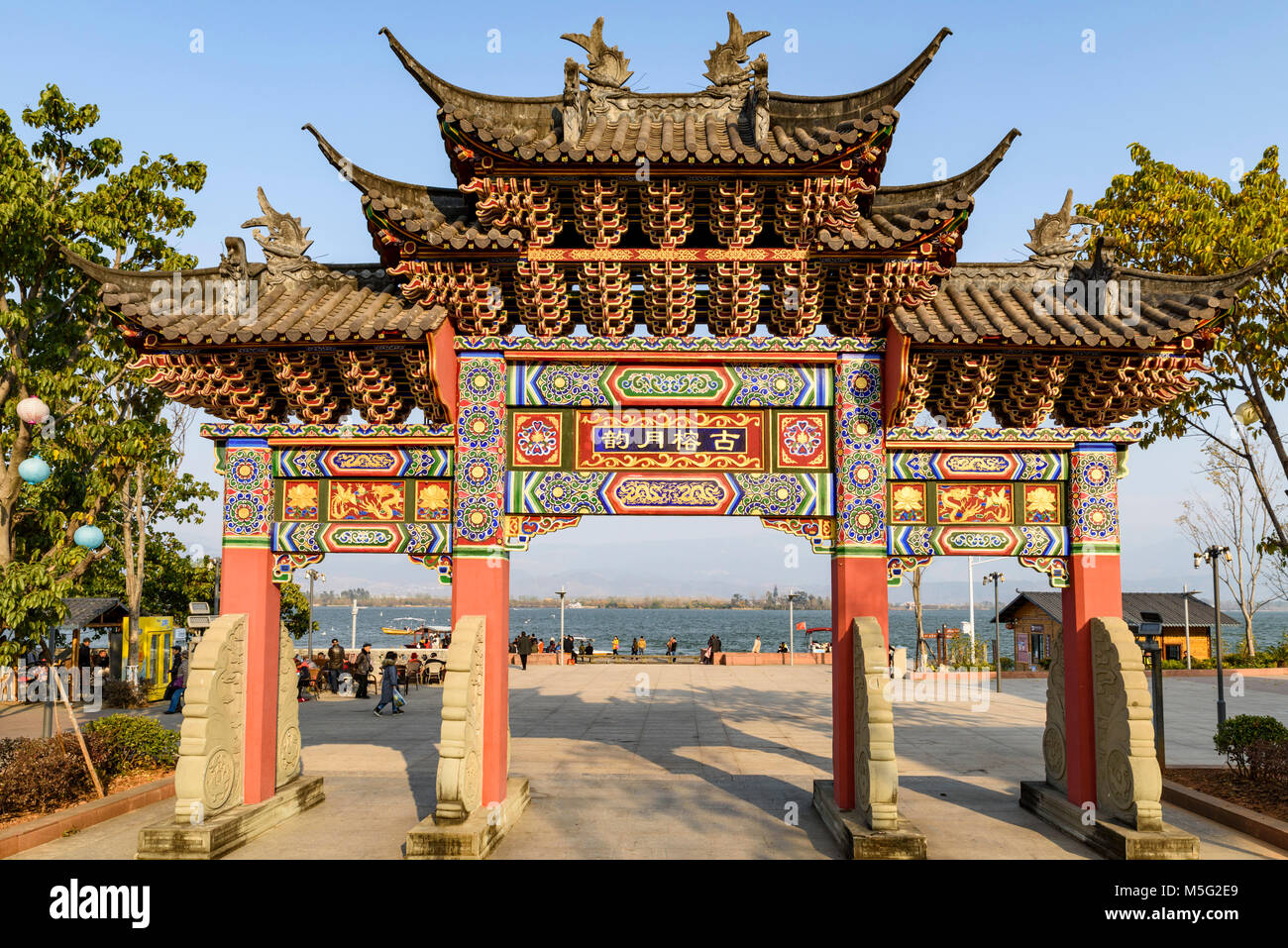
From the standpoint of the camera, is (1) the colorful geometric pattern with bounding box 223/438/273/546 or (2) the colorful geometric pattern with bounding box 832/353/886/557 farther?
(1) the colorful geometric pattern with bounding box 223/438/273/546

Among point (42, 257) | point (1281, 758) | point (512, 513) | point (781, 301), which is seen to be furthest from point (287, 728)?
point (1281, 758)

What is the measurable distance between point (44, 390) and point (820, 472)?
37.1ft

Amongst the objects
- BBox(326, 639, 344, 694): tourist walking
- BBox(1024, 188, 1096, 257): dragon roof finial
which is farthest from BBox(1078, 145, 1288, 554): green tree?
BBox(326, 639, 344, 694): tourist walking

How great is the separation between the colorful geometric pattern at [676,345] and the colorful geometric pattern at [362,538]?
209cm

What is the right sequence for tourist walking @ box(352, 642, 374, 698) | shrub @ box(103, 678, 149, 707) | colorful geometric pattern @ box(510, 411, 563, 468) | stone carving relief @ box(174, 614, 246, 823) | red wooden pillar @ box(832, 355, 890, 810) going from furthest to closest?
tourist walking @ box(352, 642, 374, 698), shrub @ box(103, 678, 149, 707), colorful geometric pattern @ box(510, 411, 563, 468), red wooden pillar @ box(832, 355, 890, 810), stone carving relief @ box(174, 614, 246, 823)

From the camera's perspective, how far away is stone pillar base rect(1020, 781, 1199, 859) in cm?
763

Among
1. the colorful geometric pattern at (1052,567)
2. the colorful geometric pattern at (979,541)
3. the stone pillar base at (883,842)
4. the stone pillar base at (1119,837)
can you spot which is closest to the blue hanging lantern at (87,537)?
the stone pillar base at (883,842)

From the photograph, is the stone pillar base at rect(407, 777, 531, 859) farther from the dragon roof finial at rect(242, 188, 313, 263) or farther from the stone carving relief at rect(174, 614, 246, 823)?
the dragon roof finial at rect(242, 188, 313, 263)

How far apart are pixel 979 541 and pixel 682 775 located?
5.47 meters

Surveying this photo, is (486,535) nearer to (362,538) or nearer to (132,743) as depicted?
(362,538)

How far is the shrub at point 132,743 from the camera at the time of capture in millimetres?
11188

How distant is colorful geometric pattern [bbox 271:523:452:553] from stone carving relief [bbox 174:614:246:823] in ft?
3.18

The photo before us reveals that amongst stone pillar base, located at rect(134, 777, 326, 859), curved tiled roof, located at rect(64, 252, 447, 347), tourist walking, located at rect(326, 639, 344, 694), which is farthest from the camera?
tourist walking, located at rect(326, 639, 344, 694)

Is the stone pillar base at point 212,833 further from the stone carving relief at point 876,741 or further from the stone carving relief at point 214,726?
the stone carving relief at point 876,741
